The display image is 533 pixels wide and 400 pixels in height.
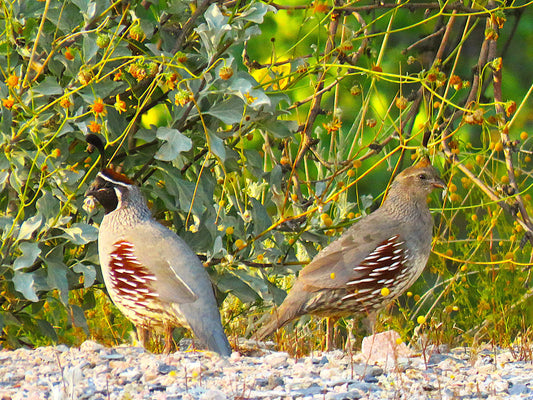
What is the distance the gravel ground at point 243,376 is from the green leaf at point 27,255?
0.41m

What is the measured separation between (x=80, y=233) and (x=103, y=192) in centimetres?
31

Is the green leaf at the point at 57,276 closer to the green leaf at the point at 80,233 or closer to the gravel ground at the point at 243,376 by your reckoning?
the green leaf at the point at 80,233

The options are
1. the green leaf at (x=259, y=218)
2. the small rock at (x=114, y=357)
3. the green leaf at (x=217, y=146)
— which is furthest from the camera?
the green leaf at (x=259, y=218)

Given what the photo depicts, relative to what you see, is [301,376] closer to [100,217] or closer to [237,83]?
[237,83]

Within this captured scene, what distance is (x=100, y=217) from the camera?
16.2ft

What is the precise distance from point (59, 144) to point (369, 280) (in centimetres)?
183

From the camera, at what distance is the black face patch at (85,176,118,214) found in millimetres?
4633

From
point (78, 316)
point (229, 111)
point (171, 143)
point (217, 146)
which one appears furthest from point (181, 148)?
point (78, 316)

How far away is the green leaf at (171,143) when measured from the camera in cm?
425

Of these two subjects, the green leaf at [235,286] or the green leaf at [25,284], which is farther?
the green leaf at [235,286]

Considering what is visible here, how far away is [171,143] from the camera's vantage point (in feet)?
14.0

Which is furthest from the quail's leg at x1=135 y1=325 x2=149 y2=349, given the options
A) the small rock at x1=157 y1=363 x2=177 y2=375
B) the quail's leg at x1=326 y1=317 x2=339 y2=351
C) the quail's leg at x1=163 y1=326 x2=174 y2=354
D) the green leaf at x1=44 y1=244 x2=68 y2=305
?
the small rock at x1=157 y1=363 x2=177 y2=375

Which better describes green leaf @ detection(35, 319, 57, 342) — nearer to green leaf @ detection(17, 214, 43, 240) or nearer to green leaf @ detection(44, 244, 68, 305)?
green leaf @ detection(44, 244, 68, 305)

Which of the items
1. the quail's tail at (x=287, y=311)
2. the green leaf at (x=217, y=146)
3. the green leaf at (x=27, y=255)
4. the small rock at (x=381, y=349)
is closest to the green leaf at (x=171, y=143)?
the green leaf at (x=217, y=146)
